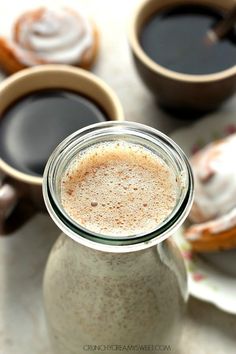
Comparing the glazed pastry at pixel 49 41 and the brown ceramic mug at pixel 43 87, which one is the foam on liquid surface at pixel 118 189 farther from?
the glazed pastry at pixel 49 41

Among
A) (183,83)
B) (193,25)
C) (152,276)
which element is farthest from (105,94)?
(152,276)

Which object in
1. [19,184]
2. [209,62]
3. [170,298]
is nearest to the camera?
[170,298]

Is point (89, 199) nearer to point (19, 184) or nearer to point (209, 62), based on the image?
point (19, 184)

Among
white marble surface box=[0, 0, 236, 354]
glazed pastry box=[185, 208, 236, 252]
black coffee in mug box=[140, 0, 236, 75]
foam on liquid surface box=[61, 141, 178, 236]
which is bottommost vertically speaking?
white marble surface box=[0, 0, 236, 354]

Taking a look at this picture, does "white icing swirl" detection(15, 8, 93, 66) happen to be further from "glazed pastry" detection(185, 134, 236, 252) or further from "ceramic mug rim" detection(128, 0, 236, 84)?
"glazed pastry" detection(185, 134, 236, 252)

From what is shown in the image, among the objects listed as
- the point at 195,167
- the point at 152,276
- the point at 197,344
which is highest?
the point at 152,276

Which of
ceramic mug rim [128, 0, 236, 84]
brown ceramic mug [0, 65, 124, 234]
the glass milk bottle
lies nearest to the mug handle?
brown ceramic mug [0, 65, 124, 234]

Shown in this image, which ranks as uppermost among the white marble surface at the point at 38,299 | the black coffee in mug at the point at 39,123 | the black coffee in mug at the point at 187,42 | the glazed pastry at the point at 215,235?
the black coffee in mug at the point at 187,42

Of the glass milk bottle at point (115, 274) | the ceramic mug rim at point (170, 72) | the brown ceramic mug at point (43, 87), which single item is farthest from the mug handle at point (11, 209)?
the ceramic mug rim at point (170, 72)
